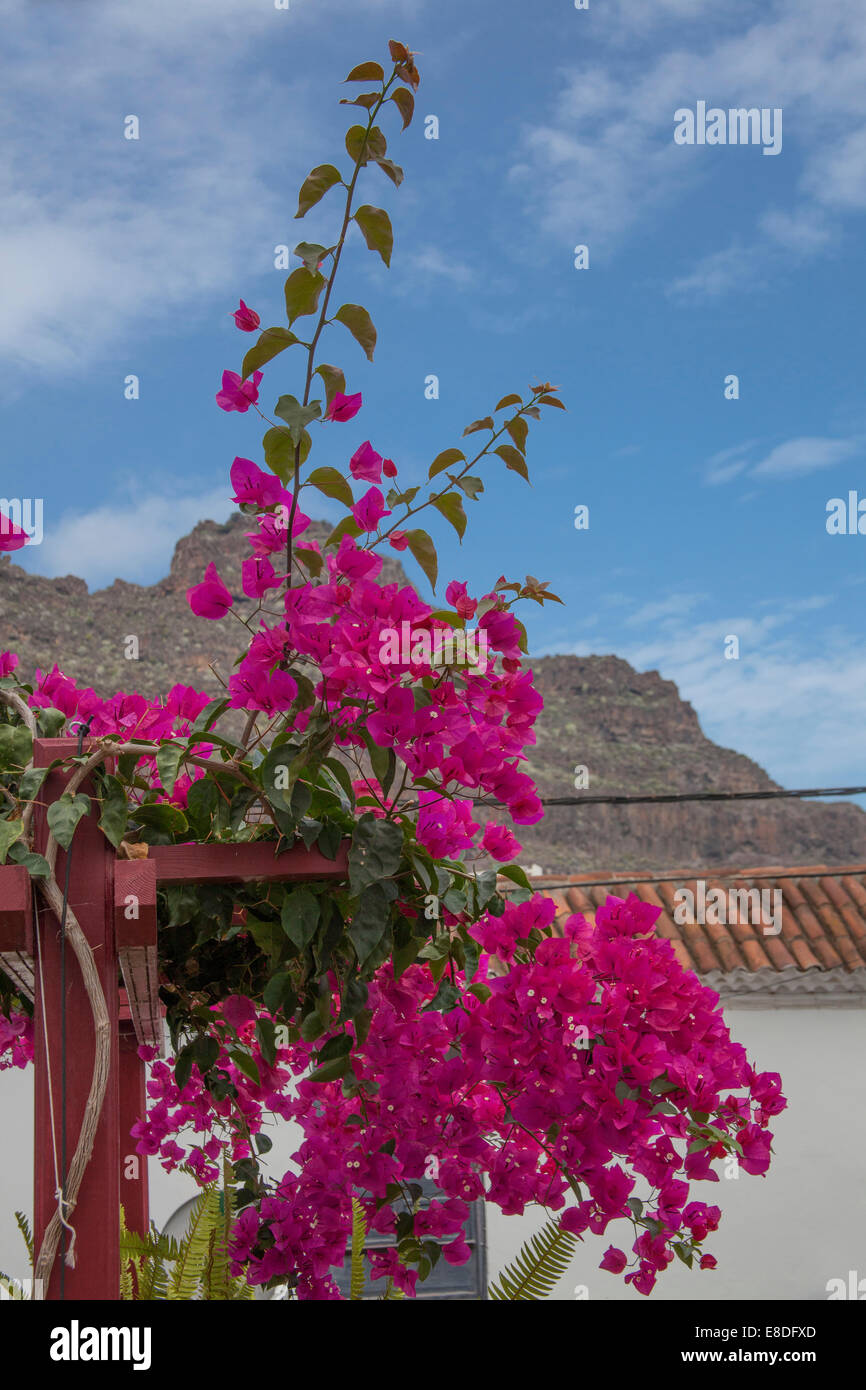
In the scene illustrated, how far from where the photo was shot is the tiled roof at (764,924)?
18.9 feet

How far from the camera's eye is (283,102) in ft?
94.8

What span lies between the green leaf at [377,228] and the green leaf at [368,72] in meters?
0.13

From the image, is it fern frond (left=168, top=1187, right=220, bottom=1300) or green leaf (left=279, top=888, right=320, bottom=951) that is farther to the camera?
fern frond (left=168, top=1187, right=220, bottom=1300)

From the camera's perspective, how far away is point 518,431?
1.46m

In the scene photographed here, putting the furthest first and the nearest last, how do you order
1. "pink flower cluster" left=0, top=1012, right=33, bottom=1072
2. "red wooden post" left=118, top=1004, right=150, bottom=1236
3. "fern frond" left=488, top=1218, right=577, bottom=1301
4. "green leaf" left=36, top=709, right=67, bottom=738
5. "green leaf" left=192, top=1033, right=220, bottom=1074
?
"red wooden post" left=118, top=1004, right=150, bottom=1236 < "pink flower cluster" left=0, top=1012, right=33, bottom=1072 < "fern frond" left=488, top=1218, right=577, bottom=1301 < "green leaf" left=192, top=1033, right=220, bottom=1074 < "green leaf" left=36, top=709, right=67, bottom=738

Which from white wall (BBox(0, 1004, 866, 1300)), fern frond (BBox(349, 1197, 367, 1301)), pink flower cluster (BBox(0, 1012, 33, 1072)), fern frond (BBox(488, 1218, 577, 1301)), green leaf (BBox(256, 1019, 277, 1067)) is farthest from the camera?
white wall (BBox(0, 1004, 866, 1300))

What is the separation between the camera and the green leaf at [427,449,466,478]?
1.42 meters

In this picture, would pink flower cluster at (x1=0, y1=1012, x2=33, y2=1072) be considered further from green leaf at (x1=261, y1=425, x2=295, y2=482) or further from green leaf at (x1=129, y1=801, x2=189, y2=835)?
green leaf at (x1=261, y1=425, x2=295, y2=482)

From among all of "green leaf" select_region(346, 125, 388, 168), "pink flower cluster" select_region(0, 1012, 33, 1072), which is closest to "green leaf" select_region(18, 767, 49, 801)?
"green leaf" select_region(346, 125, 388, 168)

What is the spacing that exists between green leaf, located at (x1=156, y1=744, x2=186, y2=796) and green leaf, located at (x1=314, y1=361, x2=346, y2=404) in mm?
428

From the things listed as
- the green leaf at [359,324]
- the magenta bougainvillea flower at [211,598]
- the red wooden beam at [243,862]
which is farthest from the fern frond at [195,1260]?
the green leaf at [359,324]

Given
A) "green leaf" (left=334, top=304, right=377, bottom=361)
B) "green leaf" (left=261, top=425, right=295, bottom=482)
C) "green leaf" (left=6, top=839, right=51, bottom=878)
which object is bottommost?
"green leaf" (left=6, top=839, right=51, bottom=878)

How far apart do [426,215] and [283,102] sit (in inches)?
172

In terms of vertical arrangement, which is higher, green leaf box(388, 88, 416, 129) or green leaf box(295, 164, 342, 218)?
green leaf box(388, 88, 416, 129)
